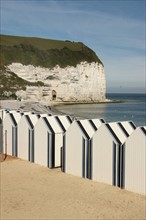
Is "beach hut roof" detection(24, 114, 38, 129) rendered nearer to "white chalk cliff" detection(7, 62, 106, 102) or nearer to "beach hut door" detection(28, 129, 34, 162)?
"beach hut door" detection(28, 129, 34, 162)

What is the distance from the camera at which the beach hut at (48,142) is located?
65.9 feet

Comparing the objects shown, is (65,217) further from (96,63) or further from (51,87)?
(96,63)

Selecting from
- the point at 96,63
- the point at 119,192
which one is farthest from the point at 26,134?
Result: the point at 96,63

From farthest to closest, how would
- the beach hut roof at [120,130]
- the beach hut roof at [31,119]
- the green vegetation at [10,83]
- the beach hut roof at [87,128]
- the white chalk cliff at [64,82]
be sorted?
the white chalk cliff at [64,82] < the green vegetation at [10,83] < the beach hut roof at [31,119] < the beach hut roof at [87,128] < the beach hut roof at [120,130]

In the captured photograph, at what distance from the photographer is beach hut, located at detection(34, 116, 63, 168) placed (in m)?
20.1

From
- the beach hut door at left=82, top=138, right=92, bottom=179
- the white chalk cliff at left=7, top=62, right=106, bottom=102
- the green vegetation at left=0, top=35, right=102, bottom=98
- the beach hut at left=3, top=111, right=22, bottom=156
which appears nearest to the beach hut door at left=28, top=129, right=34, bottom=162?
the beach hut at left=3, top=111, right=22, bottom=156

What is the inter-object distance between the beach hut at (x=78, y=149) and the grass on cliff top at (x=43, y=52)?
103714mm

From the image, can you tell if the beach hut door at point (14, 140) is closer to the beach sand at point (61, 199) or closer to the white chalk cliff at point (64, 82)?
the beach sand at point (61, 199)

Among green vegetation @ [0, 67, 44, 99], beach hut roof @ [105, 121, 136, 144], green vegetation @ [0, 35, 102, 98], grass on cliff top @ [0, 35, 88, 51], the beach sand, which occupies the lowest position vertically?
the beach sand

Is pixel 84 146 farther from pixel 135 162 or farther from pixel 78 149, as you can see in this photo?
pixel 135 162

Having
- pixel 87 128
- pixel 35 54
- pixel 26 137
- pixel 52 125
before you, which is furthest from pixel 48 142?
pixel 35 54

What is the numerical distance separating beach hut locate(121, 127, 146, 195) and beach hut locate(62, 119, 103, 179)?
7.72 ft

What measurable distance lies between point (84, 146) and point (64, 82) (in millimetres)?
106242

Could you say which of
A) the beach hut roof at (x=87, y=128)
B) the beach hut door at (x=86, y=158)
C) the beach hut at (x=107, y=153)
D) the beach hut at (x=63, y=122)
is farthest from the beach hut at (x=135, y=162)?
the beach hut at (x=63, y=122)
